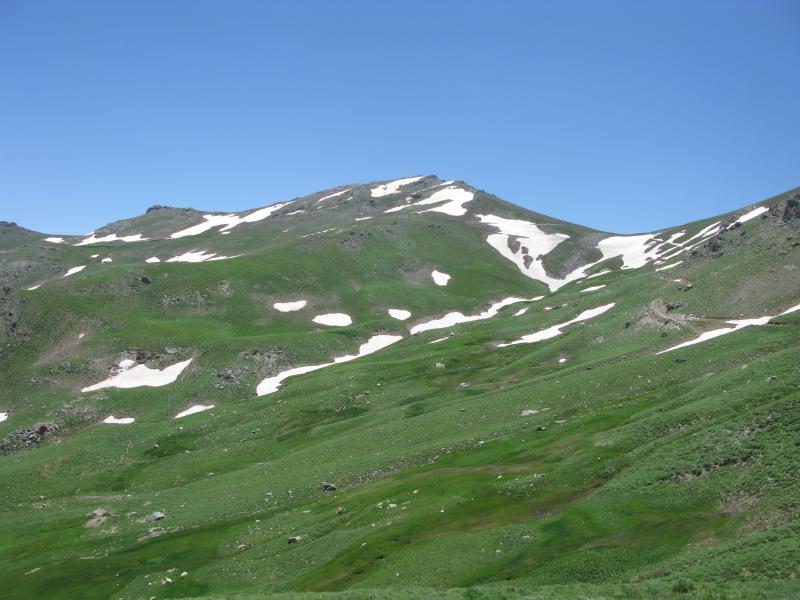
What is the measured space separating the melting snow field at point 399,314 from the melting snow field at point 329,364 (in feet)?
35.3

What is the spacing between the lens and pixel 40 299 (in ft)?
364

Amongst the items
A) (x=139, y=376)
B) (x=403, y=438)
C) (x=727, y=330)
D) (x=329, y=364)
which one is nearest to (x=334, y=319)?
(x=329, y=364)

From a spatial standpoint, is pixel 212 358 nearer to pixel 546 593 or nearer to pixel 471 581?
pixel 471 581

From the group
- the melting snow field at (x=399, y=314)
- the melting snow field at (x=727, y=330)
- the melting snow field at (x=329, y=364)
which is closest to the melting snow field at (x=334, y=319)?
the melting snow field at (x=399, y=314)

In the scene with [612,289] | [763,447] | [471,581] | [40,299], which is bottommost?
[471,581]

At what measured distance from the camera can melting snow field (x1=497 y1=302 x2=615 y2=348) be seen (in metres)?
97.0

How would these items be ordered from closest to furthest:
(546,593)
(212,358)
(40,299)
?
(546,593) < (212,358) < (40,299)

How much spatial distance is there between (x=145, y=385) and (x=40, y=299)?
1350 inches

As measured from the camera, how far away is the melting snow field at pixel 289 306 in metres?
134

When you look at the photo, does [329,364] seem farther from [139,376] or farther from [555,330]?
[555,330]

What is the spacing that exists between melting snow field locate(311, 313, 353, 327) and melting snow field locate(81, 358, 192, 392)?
3577 cm

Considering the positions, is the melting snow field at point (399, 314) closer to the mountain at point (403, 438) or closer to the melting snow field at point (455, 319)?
the mountain at point (403, 438)

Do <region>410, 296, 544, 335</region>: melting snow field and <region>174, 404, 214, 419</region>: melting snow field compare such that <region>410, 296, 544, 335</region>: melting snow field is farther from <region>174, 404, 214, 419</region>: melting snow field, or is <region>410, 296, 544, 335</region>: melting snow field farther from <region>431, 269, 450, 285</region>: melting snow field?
<region>174, 404, 214, 419</region>: melting snow field

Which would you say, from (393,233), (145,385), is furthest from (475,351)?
(393,233)
